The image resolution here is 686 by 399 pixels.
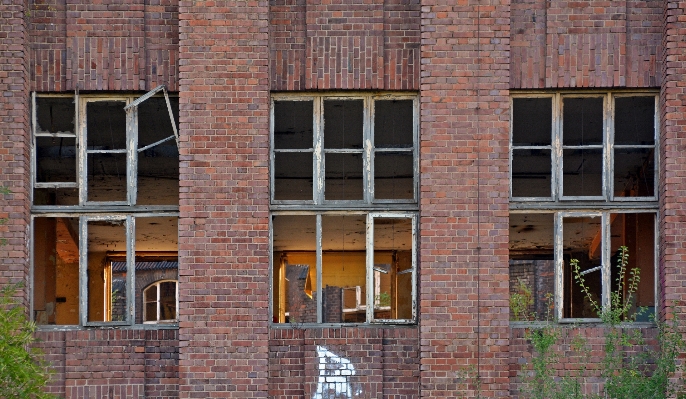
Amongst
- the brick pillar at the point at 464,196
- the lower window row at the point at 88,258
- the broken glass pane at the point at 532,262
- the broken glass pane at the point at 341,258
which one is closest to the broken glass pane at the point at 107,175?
the lower window row at the point at 88,258

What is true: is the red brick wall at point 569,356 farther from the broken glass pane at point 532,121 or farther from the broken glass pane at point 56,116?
the broken glass pane at point 56,116

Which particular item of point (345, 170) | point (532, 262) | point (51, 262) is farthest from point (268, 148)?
point (532, 262)

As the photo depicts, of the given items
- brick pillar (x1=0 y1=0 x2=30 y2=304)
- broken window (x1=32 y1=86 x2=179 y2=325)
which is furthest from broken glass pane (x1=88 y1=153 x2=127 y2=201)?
brick pillar (x1=0 y1=0 x2=30 y2=304)

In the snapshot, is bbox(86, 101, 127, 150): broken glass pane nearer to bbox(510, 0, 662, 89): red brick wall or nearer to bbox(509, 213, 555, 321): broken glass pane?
bbox(510, 0, 662, 89): red brick wall

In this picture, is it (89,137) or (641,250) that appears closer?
(89,137)

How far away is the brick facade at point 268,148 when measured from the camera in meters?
10.8

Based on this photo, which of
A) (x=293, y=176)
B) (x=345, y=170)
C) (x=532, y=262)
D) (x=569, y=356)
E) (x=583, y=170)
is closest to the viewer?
(x=569, y=356)

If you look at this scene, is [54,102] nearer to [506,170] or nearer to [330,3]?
[330,3]

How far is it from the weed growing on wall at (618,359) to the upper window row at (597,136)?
137 centimetres

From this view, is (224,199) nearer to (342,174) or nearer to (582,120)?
(342,174)

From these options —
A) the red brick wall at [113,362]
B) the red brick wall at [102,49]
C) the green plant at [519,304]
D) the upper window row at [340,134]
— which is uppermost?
the red brick wall at [102,49]

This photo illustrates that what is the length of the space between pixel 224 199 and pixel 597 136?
465 centimetres

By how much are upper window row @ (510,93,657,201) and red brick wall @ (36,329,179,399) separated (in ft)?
15.2

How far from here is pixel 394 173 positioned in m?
12.7
